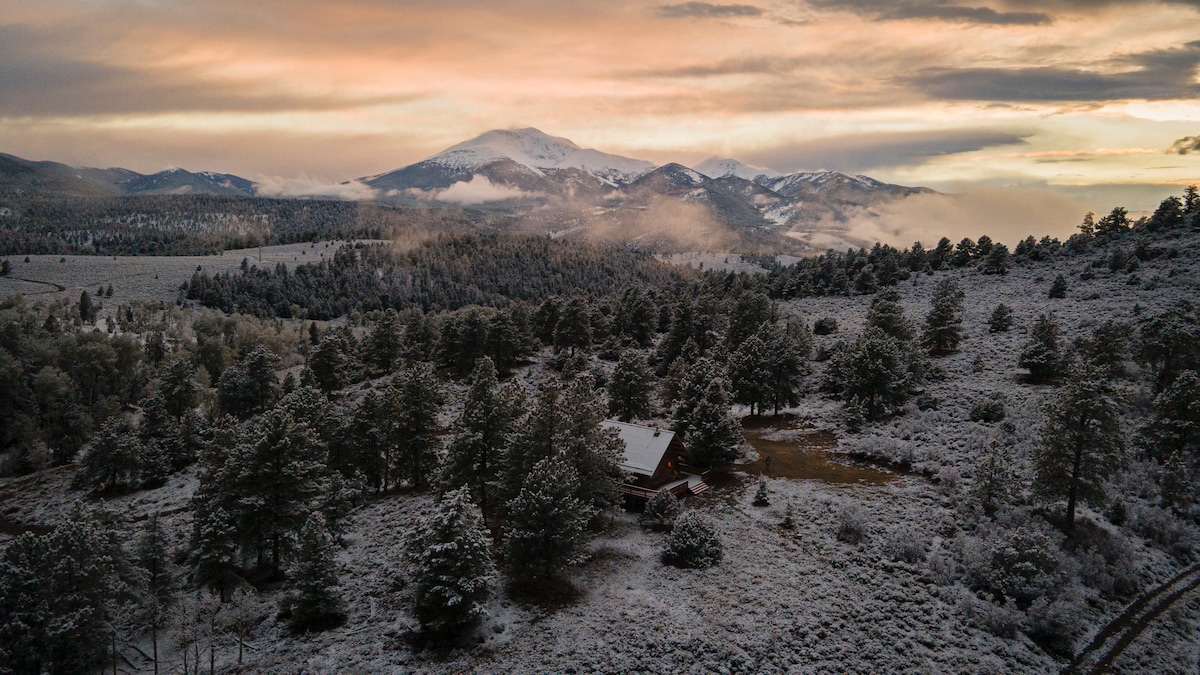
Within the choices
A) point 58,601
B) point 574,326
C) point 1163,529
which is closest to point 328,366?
point 574,326

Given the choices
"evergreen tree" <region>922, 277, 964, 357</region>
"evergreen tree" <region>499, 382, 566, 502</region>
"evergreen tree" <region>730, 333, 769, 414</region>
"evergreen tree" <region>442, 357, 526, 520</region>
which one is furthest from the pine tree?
"evergreen tree" <region>922, 277, 964, 357</region>

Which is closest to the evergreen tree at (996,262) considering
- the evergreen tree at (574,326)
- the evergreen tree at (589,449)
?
the evergreen tree at (574,326)

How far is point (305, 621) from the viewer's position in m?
31.6

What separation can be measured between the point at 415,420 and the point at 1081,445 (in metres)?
47.0

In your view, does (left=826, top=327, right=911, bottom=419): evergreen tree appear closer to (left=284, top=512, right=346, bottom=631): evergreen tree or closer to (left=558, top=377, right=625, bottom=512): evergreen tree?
(left=558, top=377, right=625, bottom=512): evergreen tree

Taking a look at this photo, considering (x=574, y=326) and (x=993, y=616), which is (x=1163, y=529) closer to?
(x=993, y=616)

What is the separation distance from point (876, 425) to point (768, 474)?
17.0 m

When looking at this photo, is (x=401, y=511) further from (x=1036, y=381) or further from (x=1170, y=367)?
(x=1170, y=367)

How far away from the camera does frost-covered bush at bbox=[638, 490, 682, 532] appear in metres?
41.2

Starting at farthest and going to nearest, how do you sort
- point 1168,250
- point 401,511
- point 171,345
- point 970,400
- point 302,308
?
point 302,308 → point 171,345 → point 1168,250 → point 970,400 → point 401,511

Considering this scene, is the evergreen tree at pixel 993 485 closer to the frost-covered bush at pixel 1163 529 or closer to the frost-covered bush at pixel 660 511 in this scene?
the frost-covered bush at pixel 1163 529

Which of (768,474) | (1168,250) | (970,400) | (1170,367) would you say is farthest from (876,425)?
(1168,250)

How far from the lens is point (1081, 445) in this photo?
35844 mm

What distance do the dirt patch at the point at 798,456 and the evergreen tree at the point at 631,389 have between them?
38.9ft
